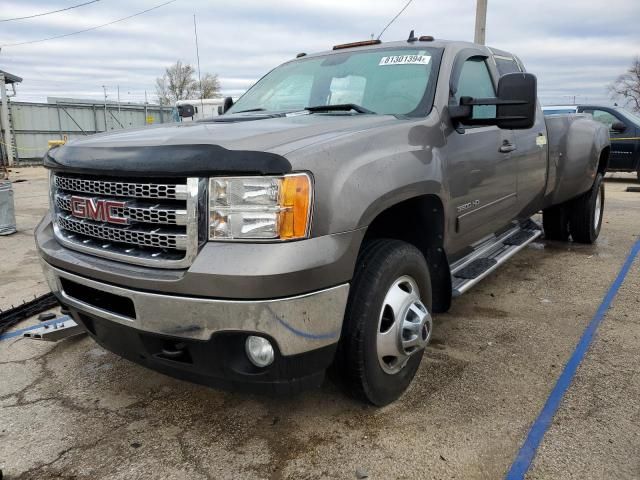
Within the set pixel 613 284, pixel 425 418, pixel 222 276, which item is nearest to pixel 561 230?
pixel 613 284

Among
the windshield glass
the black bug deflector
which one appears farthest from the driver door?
the windshield glass

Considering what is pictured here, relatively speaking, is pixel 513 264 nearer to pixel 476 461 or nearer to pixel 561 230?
pixel 561 230

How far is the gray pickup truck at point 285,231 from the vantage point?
78.3 inches

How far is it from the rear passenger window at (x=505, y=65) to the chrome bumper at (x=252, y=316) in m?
2.85

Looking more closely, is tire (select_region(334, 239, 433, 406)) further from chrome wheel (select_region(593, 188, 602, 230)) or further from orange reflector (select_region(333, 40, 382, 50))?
chrome wheel (select_region(593, 188, 602, 230))

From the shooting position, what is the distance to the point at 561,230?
6.30 meters

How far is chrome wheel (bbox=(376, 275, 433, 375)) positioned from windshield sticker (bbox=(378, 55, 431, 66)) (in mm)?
1462

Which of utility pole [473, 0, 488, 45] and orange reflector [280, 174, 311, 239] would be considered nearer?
orange reflector [280, 174, 311, 239]

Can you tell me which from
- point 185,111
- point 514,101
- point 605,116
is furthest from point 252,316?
point 605,116

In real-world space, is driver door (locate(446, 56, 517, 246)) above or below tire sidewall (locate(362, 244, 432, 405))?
above

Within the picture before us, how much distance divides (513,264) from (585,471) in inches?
140

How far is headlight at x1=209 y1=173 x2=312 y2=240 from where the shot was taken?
1.98 m

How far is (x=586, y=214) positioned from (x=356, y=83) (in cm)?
379

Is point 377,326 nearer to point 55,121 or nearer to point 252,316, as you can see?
point 252,316
